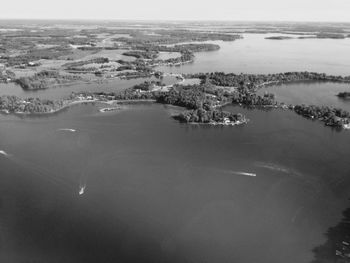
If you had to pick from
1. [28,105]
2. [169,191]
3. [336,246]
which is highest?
[28,105]

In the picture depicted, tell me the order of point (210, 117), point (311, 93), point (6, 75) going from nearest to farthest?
point (210, 117) < point (311, 93) < point (6, 75)

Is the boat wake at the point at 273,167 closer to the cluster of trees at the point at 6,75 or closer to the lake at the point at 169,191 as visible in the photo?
the lake at the point at 169,191

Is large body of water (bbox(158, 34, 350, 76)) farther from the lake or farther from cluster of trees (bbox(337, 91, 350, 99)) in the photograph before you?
the lake

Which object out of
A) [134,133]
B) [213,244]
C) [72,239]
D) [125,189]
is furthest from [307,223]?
[134,133]

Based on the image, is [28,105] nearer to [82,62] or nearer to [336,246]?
[82,62]

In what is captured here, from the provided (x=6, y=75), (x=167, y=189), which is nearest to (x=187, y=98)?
(x=167, y=189)

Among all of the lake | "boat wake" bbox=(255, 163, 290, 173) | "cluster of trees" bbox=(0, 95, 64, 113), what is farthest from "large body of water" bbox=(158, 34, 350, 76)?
"boat wake" bbox=(255, 163, 290, 173)
